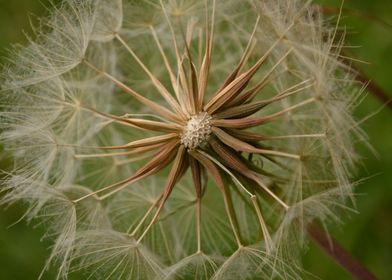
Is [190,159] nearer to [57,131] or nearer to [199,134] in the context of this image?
[199,134]

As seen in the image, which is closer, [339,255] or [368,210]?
[339,255]

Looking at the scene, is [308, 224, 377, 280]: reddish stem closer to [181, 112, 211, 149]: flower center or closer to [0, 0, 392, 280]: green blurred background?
[181, 112, 211, 149]: flower center

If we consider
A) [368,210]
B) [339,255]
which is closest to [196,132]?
[339,255]

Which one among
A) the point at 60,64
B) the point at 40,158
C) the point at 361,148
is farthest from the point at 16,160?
the point at 361,148

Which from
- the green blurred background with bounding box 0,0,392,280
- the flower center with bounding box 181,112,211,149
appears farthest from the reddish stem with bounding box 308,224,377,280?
the green blurred background with bounding box 0,0,392,280

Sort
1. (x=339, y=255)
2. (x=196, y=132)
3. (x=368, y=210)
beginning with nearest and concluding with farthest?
1. (x=196, y=132)
2. (x=339, y=255)
3. (x=368, y=210)

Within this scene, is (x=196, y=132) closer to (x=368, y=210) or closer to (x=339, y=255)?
(x=339, y=255)
